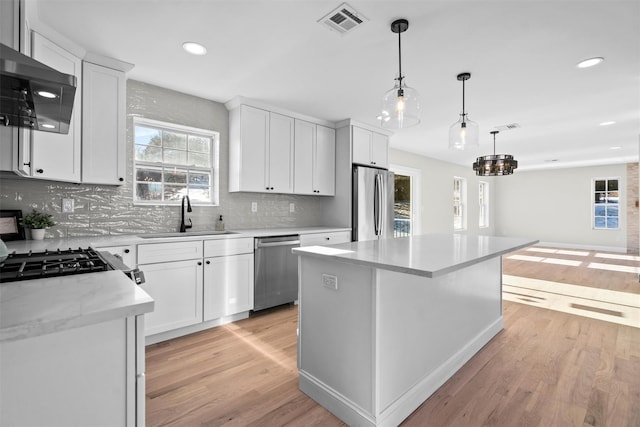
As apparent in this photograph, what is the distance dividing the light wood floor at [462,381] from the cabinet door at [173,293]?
18 centimetres

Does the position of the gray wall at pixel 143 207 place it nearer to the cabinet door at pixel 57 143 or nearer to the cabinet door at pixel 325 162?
the cabinet door at pixel 57 143

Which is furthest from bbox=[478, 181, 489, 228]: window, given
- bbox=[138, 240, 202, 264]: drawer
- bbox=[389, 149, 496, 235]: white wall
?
bbox=[138, 240, 202, 264]: drawer

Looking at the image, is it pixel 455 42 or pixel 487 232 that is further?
pixel 487 232

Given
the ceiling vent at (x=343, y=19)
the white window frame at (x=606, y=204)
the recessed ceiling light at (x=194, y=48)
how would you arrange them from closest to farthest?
1. the ceiling vent at (x=343, y=19)
2. the recessed ceiling light at (x=194, y=48)
3. the white window frame at (x=606, y=204)

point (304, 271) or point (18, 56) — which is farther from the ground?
point (18, 56)

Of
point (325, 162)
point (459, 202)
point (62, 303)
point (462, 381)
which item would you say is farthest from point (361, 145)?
point (459, 202)

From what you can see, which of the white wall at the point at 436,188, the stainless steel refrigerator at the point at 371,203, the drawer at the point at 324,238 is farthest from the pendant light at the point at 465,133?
the white wall at the point at 436,188

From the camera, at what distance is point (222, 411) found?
6.03ft

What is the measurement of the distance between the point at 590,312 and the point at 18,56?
5146 mm

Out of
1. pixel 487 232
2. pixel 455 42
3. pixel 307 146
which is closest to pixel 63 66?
pixel 307 146

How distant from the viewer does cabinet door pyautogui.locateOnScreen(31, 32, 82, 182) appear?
2.19 meters

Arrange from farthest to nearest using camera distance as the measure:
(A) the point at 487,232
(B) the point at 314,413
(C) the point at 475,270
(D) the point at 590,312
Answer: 1. (A) the point at 487,232
2. (D) the point at 590,312
3. (C) the point at 475,270
4. (B) the point at 314,413

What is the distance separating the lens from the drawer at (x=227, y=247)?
300 centimetres

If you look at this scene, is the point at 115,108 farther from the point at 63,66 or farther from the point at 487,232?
the point at 487,232
